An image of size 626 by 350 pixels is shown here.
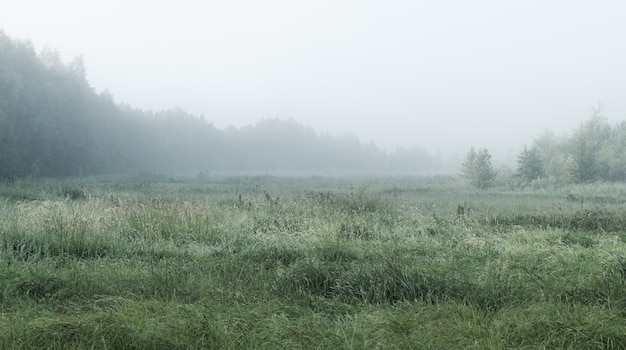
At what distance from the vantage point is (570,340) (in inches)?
162

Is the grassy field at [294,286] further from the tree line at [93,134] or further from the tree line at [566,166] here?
the tree line at [566,166]

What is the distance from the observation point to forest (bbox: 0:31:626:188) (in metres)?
39.4

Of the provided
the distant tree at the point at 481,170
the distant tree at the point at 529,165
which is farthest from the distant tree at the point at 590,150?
the distant tree at the point at 481,170

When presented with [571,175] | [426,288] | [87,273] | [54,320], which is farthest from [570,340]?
[571,175]

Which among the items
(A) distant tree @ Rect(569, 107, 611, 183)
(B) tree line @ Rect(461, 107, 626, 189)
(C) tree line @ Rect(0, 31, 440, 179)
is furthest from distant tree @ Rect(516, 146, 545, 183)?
(C) tree line @ Rect(0, 31, 440, 179)

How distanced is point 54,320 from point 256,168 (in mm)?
103792

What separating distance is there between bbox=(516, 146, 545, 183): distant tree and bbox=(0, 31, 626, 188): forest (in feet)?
0.31

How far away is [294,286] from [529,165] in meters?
45.4

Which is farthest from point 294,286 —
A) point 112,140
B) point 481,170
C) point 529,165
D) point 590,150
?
point 112,140

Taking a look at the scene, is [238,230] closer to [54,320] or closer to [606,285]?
[54,320]

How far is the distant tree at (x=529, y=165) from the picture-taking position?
46094mm

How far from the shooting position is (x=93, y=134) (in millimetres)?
52219

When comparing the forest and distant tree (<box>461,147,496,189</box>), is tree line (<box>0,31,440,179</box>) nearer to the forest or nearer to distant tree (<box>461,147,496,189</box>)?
the forest

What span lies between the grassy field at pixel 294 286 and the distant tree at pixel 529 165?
3792cm
